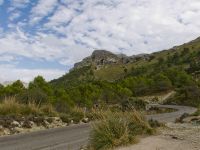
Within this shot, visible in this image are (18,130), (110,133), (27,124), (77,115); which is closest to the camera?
(110,133)

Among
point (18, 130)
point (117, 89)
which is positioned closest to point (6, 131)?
point (18, 130)

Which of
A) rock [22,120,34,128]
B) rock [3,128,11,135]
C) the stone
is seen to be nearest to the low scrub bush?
rock [22,120,34,128]

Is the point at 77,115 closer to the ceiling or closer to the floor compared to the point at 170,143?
closer to the ceiling

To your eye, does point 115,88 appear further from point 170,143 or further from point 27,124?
point 170,143

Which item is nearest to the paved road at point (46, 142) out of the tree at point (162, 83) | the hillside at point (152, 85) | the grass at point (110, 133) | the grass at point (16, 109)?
the grass at point (110, 133)

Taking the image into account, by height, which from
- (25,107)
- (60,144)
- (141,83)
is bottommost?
(60,144)

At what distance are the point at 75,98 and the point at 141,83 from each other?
46935 millimetres

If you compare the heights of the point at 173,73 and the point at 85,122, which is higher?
the point at 173,73

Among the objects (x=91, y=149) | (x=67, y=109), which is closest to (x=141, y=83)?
(x=67, y=109)

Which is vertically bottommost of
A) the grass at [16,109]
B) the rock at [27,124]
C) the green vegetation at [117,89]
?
the rock at [27,124]

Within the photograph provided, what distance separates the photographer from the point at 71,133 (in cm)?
2009

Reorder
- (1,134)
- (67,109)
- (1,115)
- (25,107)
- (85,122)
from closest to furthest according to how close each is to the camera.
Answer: (1,134)
(1,115)
(25,107)
(85,122)
(67,109)

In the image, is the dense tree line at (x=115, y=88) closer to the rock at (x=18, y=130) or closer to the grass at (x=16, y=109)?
the grass at (x=16, y=109)

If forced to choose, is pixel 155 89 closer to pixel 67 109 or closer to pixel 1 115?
pixel 67 109
